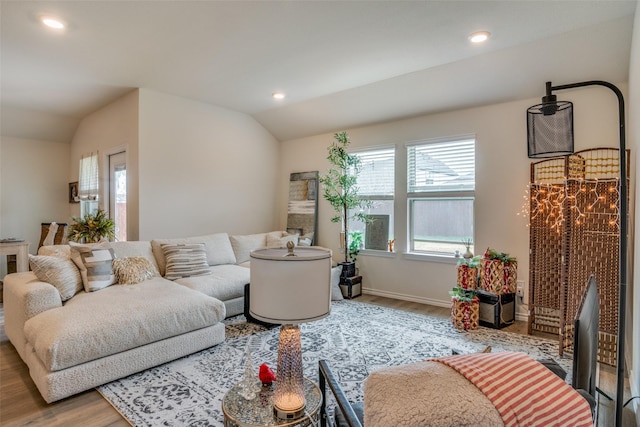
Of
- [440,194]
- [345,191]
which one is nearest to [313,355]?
[345,191]

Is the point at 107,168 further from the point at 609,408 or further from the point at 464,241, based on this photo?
the point at 609,408

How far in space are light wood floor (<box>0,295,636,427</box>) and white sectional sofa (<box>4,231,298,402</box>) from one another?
86 mm

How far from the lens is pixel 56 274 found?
2906 mm

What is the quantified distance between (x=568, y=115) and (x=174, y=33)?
308 centimetres

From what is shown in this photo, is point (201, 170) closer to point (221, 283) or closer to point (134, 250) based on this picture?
point (134, 250)

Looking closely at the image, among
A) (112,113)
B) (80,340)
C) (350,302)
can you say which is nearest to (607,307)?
(350,302)

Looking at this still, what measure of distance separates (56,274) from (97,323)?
88 centimetres

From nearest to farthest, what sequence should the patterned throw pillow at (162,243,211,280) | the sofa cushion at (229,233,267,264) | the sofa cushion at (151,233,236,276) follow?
the patterned throw pillow at (162,243,211,280) → the sofa cushion at (151,233,236,276) → the sofa cushion at (229,233,267,264)

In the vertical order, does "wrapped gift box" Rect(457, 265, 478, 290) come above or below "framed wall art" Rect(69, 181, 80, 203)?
below

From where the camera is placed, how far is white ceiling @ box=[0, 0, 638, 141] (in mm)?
2619

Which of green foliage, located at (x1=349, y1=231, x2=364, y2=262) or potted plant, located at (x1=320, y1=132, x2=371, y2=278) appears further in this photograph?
green foliage, located at (x1=349, y1=231, x2=364, y2=262)

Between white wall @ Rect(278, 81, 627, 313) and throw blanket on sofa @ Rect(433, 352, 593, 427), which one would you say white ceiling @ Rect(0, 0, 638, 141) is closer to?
white wall @ Rect(278, 81, 627, 313)

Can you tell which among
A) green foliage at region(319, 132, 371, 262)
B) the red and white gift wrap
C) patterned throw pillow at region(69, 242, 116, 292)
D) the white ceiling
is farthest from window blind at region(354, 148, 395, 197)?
patterned throw pillow at region(69, 242, 116, 292)

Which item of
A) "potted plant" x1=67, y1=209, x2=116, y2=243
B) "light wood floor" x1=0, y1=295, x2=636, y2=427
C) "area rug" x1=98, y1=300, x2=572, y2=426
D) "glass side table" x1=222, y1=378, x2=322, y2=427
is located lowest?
"light wood floor" x1=0, y1=295, x2=636, y2=427
